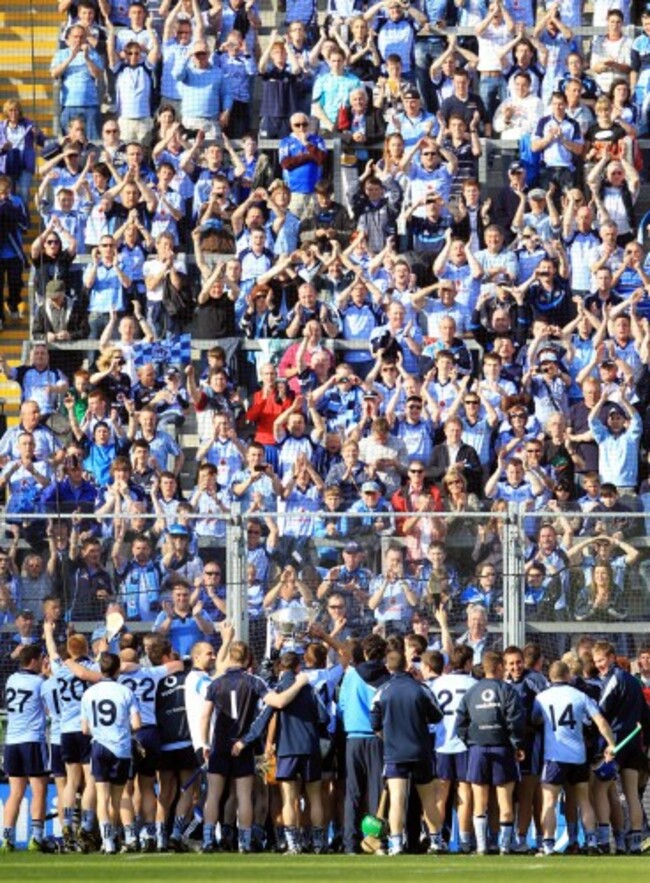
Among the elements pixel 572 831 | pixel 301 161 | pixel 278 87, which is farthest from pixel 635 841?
pixel 278 87

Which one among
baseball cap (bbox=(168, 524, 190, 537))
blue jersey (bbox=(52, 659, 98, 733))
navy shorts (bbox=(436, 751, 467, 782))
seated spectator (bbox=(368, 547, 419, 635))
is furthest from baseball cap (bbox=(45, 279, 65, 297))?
navy shorts (bbox=(436, 751, 467, 782))

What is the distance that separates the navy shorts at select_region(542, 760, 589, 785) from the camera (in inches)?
719

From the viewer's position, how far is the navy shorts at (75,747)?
18562 mm

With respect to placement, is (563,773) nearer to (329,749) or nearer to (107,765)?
(329,749)

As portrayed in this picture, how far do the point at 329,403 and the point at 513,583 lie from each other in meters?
4.00

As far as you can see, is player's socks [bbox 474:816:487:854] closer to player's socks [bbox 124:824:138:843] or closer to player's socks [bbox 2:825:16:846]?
player's socks [bbox 124:824:138:843]

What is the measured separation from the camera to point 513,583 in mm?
19359

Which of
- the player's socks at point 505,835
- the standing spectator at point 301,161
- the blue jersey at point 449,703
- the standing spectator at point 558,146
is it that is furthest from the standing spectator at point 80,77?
the player's socks at point 505,835

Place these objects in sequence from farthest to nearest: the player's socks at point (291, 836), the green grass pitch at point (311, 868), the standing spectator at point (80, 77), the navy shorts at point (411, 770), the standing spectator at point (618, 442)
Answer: the standing spectator at point (80, 77) < the standing spectator at point (618, 442) < the player's socks at point (291, 836) < the navy shorts at point (411, 770) < the green grass pitch at point (311, 868)

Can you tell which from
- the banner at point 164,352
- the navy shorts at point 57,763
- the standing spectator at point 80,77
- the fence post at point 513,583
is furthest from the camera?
the standing spectator at point 80,77

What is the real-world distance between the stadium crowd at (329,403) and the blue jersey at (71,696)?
0.02 meters

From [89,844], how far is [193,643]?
6.00 ft

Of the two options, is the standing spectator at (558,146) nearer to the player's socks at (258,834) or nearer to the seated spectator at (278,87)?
the seated spectator at (278,87)

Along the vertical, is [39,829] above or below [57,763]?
below
